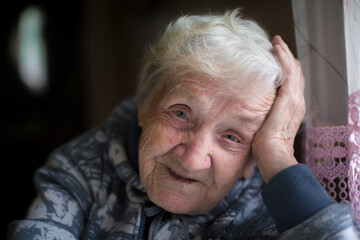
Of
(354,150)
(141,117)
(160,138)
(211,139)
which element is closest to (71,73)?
(141,117)

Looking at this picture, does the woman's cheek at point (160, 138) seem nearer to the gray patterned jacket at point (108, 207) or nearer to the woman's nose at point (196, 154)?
the woman's nose at point (196, 154)

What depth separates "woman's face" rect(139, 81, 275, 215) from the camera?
1.13 metres

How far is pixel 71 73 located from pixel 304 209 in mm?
3584

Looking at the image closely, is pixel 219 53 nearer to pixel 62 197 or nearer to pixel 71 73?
pixel 62 197

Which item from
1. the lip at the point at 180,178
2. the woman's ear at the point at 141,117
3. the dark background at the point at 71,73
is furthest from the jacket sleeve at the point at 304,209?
the dark background at the point at 71,73

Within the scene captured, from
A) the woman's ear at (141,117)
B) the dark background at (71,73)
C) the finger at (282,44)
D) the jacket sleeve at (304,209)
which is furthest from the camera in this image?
the dark background at (71,73)

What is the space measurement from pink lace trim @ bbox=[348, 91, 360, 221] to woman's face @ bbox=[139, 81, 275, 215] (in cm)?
23

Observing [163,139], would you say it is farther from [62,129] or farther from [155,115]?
[62,129]

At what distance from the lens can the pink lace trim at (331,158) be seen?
3.62ft

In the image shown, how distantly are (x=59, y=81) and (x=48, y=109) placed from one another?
1.11 feet

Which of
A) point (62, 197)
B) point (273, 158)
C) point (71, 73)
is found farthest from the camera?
point (71, 73)

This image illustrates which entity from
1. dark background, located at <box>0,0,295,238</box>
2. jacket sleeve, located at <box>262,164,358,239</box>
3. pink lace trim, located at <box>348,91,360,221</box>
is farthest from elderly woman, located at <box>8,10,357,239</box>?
dark background, located at <box>0,0,295,238</box>

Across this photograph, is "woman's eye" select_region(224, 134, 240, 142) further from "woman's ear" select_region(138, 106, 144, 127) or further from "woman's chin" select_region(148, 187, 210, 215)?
"woman's ear" select_region(138, 106, 144, 127)

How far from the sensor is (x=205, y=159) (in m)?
1.14
